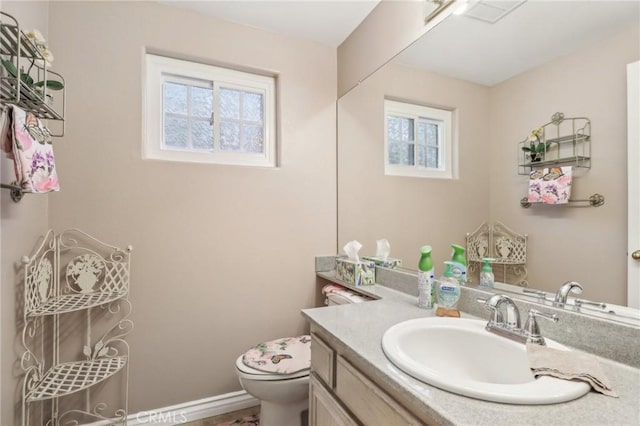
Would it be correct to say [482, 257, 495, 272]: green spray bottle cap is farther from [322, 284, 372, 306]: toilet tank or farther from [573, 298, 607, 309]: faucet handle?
[322, 284, 372, 306]: toilet tank

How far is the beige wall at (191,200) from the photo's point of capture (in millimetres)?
1534

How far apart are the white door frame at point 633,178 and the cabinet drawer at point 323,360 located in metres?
0.86

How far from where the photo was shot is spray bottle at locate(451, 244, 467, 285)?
1.23 meters

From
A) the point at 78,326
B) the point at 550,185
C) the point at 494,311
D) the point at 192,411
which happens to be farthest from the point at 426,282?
the point at 78,326

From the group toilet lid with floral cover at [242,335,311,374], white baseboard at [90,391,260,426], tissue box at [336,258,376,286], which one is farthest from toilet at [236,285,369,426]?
white baseboard at [90,391,260,426]

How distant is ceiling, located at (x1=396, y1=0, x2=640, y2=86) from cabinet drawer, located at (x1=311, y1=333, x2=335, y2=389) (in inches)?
46.1

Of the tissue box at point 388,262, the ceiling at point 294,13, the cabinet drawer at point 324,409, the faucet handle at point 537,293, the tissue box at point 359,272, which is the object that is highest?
the ceiling at point 294,13

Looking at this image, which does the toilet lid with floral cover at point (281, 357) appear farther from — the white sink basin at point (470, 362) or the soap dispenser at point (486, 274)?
the soap dispenser at point (486, 274)

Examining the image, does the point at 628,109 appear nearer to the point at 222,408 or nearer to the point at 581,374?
the point at 581,374

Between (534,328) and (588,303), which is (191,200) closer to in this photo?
(534,328)

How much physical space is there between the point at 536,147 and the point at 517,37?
40 centimetres

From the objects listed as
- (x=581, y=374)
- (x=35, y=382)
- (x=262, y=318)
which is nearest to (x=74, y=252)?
(x=35, y=382)

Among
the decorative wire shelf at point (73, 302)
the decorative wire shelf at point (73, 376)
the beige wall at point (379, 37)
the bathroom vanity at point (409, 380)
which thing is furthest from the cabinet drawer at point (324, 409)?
the beige wall at point (379, 37)

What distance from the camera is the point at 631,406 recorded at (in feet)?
1.89
